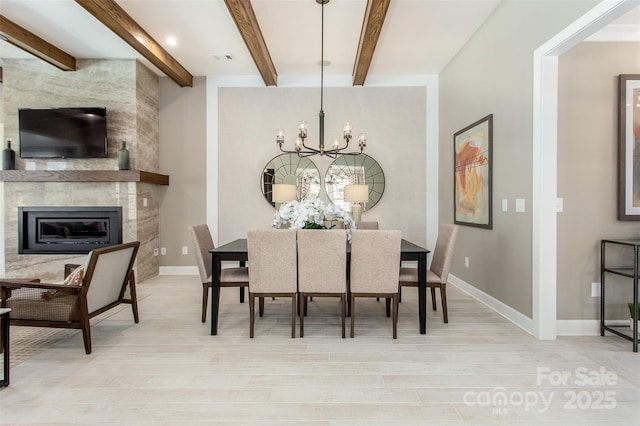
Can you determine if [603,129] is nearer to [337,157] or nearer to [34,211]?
[337,157]

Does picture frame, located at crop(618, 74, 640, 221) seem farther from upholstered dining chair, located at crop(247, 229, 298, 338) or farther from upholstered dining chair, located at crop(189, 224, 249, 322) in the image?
upholstered dining chair, located at crop(189, 224, 249, 322)

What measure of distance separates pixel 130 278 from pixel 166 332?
1.96 ft

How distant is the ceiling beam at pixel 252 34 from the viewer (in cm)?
294

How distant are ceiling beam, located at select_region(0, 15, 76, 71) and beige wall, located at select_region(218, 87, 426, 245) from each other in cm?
194

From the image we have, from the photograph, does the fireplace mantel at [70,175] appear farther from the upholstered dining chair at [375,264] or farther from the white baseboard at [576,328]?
the white baseboard at [576,328]

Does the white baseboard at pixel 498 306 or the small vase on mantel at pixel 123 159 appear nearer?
the white baseboard at pixel 498 306

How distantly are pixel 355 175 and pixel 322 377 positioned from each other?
337cm

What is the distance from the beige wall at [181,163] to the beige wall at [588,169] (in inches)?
173

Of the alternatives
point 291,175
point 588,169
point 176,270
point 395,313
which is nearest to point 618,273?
point 588,169

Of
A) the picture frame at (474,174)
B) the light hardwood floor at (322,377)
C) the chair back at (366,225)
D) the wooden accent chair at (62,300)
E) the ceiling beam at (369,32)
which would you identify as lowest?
the light hardwood floor at (322,377)

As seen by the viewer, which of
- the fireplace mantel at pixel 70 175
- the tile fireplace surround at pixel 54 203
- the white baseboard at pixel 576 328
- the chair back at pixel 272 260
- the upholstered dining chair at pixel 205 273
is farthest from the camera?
the tile fireplace surround at pixel 54 203

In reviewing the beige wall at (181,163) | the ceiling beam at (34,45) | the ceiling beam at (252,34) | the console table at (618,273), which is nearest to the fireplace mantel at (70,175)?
the beige wall at (181,163)

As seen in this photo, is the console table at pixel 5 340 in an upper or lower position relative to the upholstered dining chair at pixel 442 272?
lower

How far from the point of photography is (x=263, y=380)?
79.7 inches
